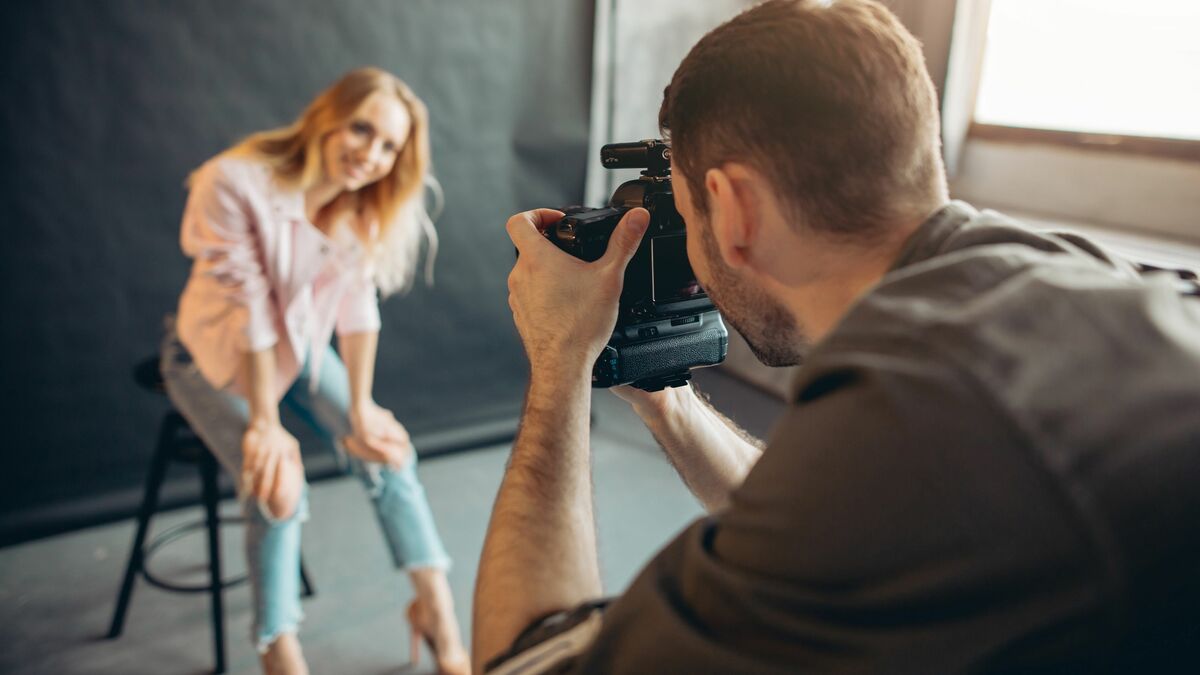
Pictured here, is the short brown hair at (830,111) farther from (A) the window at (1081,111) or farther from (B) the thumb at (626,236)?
(A) the window at (1081,111)

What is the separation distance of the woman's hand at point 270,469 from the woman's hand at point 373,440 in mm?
163

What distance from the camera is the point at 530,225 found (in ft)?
2.92

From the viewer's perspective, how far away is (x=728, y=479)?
0.97 meters

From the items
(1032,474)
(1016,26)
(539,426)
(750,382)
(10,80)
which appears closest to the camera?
(1032,474)

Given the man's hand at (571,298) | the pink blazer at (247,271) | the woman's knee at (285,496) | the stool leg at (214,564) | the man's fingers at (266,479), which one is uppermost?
the man's hand at (571,298)

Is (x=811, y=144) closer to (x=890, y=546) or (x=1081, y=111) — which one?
(x=890, y=546)

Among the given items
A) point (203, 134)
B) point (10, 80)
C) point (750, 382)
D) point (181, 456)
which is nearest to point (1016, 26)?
point (750, 382)

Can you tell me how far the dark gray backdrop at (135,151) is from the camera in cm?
190

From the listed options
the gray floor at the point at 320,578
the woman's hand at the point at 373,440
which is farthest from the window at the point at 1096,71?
the woman's hand at the point at 373,440

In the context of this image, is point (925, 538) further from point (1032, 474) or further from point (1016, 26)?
point (1016, 26)

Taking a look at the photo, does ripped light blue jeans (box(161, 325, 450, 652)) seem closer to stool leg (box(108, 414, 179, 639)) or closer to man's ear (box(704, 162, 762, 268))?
stool leg (box(108, 414, 179, 639))

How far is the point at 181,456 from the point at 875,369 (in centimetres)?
161

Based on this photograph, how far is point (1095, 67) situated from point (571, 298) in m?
1.67

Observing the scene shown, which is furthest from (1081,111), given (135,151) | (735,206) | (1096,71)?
(135,151)
